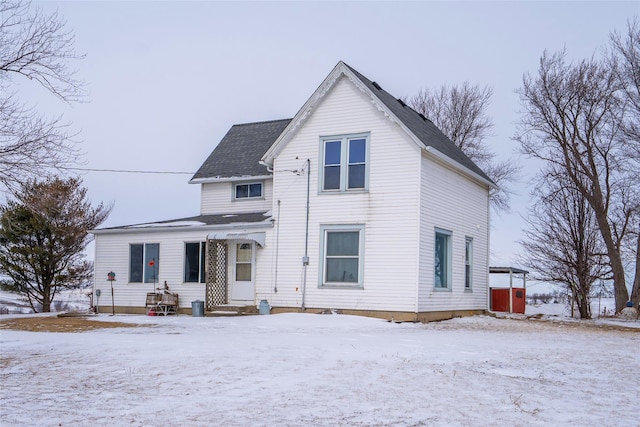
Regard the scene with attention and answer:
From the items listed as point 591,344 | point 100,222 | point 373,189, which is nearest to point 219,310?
point 373,189

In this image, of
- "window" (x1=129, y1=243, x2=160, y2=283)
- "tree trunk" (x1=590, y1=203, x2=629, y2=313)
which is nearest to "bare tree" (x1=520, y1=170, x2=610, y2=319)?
"tree trunk" (x1=590, y1=203, x2=629, y2=313)

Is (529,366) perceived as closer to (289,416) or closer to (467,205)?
(289,416)

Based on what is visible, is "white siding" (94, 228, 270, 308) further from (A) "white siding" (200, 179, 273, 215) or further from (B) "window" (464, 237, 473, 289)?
(B) "window" (464, 237, 473, 289)

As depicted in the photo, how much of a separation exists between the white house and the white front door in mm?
38

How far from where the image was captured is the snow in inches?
256

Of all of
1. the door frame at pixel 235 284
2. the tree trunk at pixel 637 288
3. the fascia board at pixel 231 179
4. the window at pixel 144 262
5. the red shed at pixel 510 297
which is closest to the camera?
the door frame at pixel 235 284

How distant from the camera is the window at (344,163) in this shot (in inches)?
755

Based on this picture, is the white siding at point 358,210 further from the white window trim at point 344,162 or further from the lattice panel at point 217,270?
the lattice panel at point 217,270

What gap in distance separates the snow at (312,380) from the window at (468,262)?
8197mm

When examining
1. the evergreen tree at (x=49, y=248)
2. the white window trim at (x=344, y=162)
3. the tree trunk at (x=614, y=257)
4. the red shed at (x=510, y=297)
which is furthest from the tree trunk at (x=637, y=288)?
the evergreen tree at (x=49, y=248)

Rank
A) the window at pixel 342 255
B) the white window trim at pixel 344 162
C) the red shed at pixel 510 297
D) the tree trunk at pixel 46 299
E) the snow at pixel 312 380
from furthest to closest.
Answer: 1. the tree trunk at pixel 46 299
2. the red shed at pixel 510 297
3. the white window trim at pixel 344 162
4. the window at pixel 342 255
5. the snow at pixel 312 380

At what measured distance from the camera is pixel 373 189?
1883cm

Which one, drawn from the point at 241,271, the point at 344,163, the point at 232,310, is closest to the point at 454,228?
the point at 344,163

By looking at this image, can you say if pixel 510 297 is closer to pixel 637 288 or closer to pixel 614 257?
pixel 614 257
